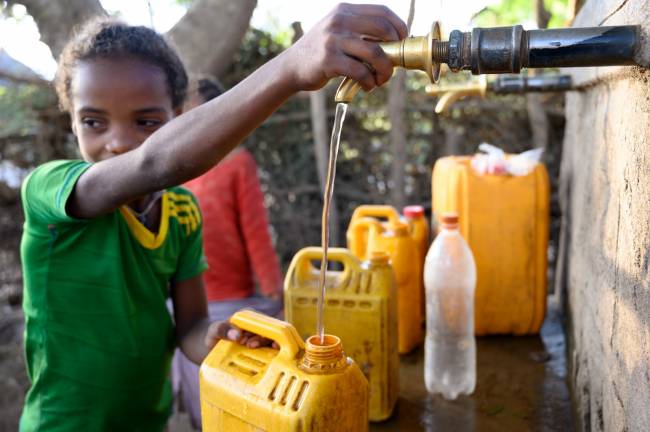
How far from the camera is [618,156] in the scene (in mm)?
1210

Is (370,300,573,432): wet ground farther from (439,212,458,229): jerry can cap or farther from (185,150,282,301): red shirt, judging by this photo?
(185,150,282,301): red shirt

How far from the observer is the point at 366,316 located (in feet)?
4.83

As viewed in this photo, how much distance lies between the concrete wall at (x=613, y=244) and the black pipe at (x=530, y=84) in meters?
0.05

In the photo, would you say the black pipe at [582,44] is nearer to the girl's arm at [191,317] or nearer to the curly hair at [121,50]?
the curly hair at [121,50]

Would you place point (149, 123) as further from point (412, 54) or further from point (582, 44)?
point (582, 44)

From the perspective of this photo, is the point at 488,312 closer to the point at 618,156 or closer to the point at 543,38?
the point at 618,156

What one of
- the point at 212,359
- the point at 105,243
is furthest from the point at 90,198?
the point at 212,359

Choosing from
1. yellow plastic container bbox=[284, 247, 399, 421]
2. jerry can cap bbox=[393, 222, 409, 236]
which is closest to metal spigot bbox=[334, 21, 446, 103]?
yellow plastic container bbox=[284, 247, 399, 421]

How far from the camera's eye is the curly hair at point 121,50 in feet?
4.66

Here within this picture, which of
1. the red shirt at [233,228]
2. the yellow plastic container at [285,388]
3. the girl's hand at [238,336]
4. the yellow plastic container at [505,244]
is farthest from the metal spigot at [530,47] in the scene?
the red shirt at [233,228]

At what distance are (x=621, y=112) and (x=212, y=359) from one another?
39.3 inches

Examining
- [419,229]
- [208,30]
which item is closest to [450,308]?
[419,229]

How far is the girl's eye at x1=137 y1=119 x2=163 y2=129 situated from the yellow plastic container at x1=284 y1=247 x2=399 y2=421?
55 centimetres

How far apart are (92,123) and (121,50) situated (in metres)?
0.19
